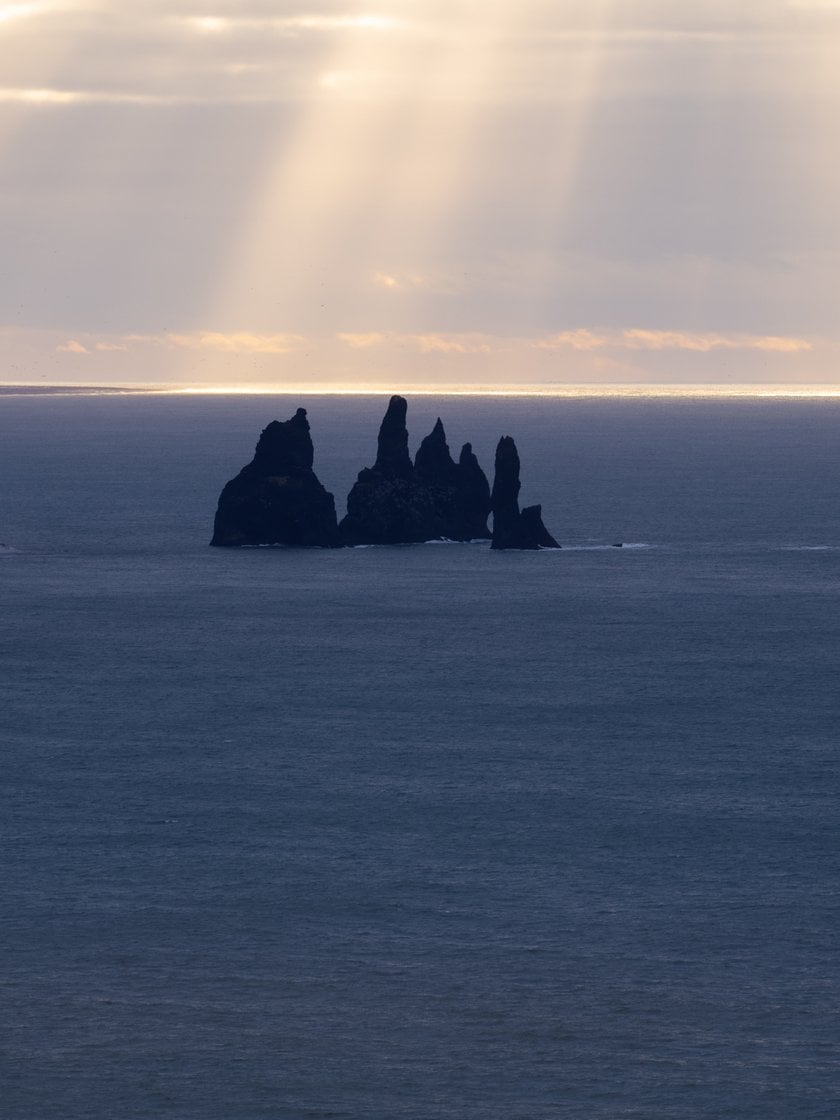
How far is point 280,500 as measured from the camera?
563ft

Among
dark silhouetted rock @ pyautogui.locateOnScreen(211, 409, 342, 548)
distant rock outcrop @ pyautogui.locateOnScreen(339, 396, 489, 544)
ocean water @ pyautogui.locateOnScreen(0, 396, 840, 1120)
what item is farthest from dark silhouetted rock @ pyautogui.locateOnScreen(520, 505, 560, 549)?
ocean water @ pyautogui.locateOnScreen(0, 396, 840, 1120)

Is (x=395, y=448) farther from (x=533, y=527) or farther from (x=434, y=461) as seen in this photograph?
(x=533, y=527)

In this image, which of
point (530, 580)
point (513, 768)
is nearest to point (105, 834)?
point (513, 768)

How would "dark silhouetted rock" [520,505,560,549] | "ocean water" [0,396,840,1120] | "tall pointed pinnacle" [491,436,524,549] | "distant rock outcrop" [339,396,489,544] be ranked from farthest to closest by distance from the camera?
"dark silhouetted rock" [520,505,560,549] → "distant rock outcrop" [339,396,489,544] → "tall pointed pinnacle" [491,436,524,549] → "ocean water" [0,396,840,1120]

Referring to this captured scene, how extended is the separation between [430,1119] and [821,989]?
14.9 m

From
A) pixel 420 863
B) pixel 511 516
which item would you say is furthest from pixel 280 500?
pixel 420 863

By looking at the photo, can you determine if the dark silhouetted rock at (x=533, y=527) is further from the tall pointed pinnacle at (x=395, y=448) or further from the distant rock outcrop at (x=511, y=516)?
the tall pointed pinnacle at (x=395, y=448)

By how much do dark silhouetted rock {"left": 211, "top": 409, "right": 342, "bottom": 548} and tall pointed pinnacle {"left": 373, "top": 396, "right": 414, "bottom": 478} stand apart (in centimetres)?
569

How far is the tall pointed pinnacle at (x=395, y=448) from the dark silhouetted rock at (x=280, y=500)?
5.69 meters

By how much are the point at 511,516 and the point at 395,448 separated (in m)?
11.5

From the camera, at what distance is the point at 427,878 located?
71.8 meters

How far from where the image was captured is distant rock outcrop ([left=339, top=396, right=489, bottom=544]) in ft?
567

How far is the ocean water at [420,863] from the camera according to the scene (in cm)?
5394

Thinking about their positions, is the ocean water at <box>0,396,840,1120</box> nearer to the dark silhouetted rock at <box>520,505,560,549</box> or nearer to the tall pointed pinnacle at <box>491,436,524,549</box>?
the tall pointed pinnacle at <box>491,436,524,549</box>
